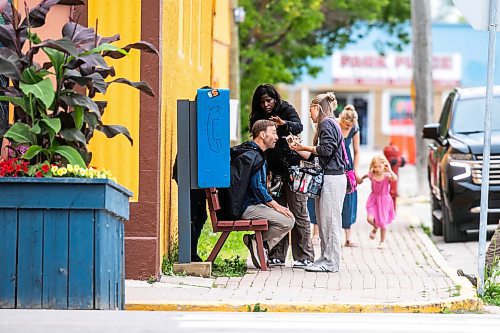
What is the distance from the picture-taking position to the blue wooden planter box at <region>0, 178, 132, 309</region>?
948cm

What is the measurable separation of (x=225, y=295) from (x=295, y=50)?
89.1ft

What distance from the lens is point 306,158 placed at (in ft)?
44.0

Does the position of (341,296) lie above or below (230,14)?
below

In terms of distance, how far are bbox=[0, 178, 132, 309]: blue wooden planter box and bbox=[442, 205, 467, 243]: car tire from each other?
29.7 feet

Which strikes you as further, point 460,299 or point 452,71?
point 452,71

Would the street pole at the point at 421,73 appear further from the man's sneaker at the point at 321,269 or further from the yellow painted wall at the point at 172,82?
the man's sneaker at the point at 321,269

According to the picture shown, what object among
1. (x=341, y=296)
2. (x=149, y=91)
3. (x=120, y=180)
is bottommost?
(x=341, y=296)

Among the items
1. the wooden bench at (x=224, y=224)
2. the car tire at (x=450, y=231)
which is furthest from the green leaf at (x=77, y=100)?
the car tire at (x=450, y=231)

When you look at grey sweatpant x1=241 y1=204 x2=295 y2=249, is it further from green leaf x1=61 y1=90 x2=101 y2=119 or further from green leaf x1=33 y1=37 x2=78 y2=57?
green leaf x1=33 y1=37 x2=78 y2=57

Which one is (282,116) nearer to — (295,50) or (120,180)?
(120,180)

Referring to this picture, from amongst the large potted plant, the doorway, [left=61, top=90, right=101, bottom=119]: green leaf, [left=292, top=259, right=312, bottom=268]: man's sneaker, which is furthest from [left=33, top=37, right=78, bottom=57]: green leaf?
the doorway

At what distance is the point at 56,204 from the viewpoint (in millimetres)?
9508

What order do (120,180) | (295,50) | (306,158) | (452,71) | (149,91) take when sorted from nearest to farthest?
(149,91) → (120,180) → (306,158) → (295,50) → (452,71)

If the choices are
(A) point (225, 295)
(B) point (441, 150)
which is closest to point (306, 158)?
(A) point (225, 295)
